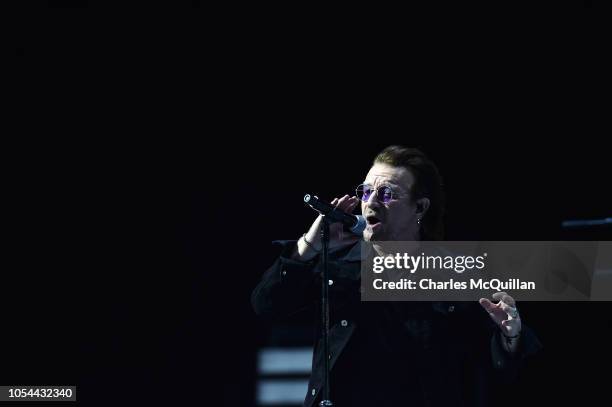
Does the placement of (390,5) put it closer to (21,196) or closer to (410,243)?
(410,243)

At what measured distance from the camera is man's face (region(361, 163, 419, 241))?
10.2ft

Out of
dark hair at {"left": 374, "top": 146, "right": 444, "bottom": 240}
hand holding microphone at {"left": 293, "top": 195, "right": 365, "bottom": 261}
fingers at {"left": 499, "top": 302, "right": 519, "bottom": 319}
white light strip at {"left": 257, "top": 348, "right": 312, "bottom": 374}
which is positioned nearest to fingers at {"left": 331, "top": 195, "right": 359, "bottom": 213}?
hand holding microphone at {"left": 293, "top": 195, "right": 365, "bottom": 261}

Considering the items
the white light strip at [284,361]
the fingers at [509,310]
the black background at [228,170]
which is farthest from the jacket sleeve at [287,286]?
the white light strip at [284,361]

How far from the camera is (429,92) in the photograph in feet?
17.4

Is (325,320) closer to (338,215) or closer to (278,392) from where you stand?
(338,215)

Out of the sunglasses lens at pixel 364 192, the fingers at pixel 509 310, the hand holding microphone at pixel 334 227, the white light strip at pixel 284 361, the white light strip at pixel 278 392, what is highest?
the sunglasses lens at pixel 364 192

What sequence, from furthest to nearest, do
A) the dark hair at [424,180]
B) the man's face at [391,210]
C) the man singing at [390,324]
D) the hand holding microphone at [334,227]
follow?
the dark hair at [424,180]
the man's face at [391,210]
the man singing at [390,324]
the hand holding microphone at [334,227]

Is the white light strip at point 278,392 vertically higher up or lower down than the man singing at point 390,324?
lower down

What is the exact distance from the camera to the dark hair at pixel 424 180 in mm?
3270

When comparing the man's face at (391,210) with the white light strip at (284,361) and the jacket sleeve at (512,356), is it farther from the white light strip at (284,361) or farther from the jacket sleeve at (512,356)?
the white light strip at (284,361)

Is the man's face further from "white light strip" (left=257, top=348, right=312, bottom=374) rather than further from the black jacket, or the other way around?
"white light strip" (left=257, top=348, right=312, bottom=374)

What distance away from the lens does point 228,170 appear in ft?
17.1

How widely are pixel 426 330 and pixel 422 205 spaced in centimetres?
56

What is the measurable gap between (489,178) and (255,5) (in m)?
1.93
